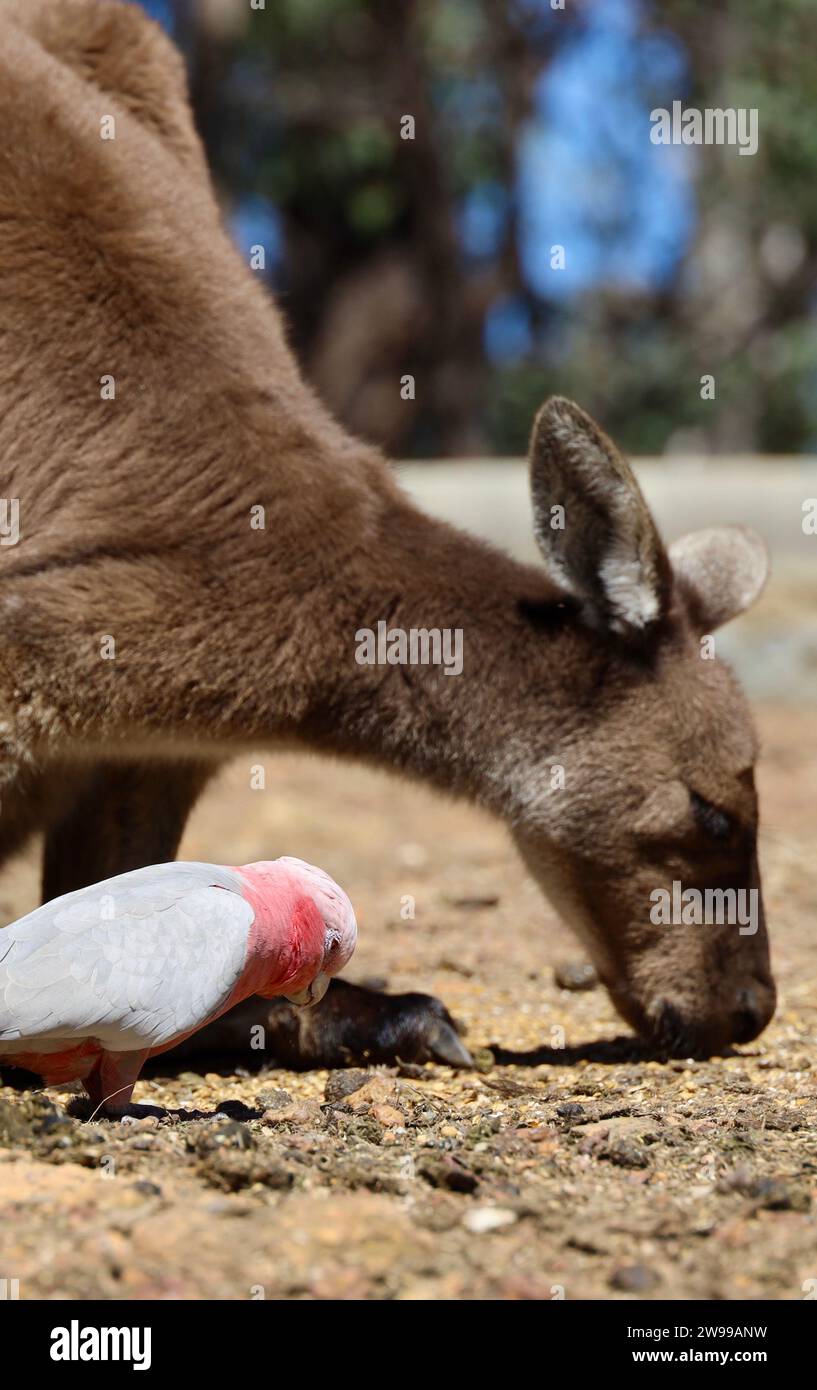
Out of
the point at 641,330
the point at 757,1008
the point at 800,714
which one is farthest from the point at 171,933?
the point at 641,330

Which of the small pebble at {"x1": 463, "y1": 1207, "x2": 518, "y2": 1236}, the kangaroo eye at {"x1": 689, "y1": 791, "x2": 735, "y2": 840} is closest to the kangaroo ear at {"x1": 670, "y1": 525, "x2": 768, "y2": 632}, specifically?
the kangaroo eye at {"x1": 689, "y1": 791, "x2": 735, "y2": 840}

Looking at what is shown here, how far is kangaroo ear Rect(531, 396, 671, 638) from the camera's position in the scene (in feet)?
15.0

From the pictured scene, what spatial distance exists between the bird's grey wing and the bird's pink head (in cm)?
9

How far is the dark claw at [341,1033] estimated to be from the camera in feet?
15.1

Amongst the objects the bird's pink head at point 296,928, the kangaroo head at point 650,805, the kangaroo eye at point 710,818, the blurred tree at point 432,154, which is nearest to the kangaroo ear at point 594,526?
the kangaroo head at point 650,805

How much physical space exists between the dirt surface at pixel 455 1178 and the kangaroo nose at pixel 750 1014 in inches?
2.8

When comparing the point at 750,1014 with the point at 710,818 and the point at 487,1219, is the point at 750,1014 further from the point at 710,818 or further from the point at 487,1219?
the point at 487,1219


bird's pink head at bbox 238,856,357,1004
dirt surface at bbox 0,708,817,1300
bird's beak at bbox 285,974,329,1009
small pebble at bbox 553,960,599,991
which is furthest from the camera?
small pebble at bbox 553,960,599,991

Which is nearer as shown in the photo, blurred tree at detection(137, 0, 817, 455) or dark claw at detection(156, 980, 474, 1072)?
dark claw at detection(156, 980, 474, 1072)

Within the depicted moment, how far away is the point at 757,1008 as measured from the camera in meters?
4.87

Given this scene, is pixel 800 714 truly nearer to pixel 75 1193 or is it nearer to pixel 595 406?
pixel 75 1193

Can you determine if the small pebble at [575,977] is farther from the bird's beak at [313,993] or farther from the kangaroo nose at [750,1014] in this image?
the bird's beak at [313,993]

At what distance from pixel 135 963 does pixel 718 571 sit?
100 inches

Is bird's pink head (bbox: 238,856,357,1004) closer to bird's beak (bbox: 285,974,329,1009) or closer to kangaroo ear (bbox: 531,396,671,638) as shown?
bird's beak (bbox: 285,974,329,1009)
